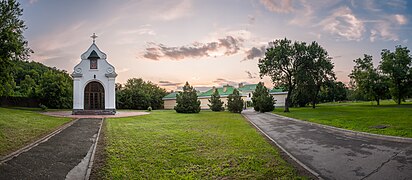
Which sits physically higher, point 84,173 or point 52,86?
point 52,86

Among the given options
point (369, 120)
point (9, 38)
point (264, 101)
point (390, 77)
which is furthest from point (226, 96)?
point (9, 38)

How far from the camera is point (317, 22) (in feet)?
53.1

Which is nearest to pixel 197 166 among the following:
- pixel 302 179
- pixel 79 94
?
pixel 302 179

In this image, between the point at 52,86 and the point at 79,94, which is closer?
the point at 79,94

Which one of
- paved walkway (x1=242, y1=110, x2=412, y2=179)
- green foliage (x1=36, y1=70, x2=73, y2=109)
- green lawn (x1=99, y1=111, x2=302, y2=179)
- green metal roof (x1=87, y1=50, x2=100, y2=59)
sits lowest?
paved walkway (x1=242, y1=110, x2=412, y2=179)

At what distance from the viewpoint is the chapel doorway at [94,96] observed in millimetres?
28328

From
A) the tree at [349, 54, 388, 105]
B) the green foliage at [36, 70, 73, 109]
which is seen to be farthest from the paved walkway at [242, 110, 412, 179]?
the tree at [349, 54, 388, 105]

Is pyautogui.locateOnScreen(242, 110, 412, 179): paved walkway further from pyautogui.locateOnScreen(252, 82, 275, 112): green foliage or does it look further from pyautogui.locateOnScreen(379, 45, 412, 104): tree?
pyautogui.locateOnScreen(379, 45, 412, 104): tree

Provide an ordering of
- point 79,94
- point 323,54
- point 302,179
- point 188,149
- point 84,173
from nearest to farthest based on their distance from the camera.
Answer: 1. point 302,179
2. point 84,173
3. point 188,149
4. point 79,94
5. point 323,54

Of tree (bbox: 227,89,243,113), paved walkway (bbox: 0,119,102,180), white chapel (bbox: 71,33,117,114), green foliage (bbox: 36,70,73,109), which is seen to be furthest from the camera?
tree (bbox: 227,89,243,113)

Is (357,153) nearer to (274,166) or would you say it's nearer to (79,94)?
(274,166)

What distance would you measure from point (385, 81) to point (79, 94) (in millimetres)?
46356

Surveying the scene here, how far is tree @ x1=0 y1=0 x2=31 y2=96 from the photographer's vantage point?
15914 mm

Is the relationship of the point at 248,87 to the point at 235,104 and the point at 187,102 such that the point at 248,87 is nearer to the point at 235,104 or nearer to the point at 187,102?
the point at 235,104
